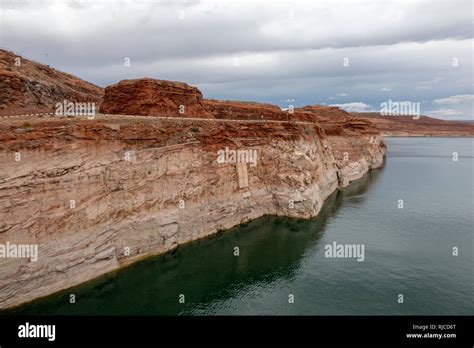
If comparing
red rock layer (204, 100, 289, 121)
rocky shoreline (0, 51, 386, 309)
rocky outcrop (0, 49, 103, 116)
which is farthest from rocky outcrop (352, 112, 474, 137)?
rocky outcrop (0, 49, 103, 116)

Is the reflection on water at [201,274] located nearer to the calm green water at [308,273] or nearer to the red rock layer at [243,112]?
the calm green water at [308,273]

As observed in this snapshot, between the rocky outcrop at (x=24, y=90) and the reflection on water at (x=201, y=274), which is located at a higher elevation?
the rocky outcrop at (x=24, y=90)

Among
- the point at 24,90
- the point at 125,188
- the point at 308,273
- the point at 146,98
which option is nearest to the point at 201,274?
the point at 308,273

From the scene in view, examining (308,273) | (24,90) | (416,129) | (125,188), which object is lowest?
(308,273)

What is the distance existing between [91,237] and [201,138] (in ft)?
41.8

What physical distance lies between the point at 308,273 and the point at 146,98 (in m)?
21.2

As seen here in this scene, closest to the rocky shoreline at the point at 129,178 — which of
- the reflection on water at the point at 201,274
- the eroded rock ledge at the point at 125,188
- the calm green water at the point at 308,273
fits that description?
the eroded rock ledge at the point at 125,188

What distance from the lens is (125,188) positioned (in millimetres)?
24438

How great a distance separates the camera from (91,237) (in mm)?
22078

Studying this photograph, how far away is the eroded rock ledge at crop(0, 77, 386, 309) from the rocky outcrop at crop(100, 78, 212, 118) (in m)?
4.87

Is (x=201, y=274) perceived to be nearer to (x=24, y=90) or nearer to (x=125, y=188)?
(x=125, y=188)

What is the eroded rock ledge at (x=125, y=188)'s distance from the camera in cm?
1925

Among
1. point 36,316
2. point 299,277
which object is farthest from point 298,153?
point 36,316

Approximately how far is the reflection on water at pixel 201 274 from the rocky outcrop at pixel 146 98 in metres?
13.2
